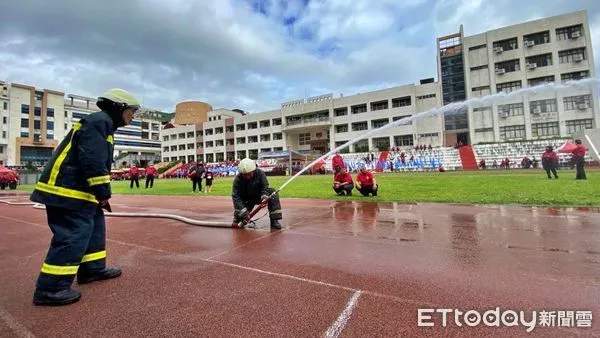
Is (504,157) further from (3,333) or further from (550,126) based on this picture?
(3,333)

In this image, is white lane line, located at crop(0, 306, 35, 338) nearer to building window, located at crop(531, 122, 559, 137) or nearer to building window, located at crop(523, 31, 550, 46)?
building window, located at crop(531, 122, 559, 137)

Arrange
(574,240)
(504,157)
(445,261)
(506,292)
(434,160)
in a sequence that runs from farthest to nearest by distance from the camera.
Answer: (434,160)
(504,157)
(574,240)
(445,261)
(506,292)

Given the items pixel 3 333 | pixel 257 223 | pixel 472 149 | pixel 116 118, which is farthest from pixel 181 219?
pixel 472 149

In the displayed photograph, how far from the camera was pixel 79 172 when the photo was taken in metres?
3.07

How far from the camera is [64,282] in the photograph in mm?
2830

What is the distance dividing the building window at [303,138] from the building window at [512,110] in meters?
33.7

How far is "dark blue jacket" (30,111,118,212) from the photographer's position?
2.94 meters

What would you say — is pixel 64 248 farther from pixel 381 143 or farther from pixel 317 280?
pixel 381 143

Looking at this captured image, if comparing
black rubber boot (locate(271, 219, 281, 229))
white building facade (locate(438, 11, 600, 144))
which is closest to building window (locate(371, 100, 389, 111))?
white building facade (locate(438, 11, 600, 144))

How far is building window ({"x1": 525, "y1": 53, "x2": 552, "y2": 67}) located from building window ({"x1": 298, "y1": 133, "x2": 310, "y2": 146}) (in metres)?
38.0

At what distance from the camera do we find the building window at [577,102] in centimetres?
3966

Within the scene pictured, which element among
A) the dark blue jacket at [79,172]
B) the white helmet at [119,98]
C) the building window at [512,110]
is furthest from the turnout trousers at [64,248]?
the building window at [512,110]

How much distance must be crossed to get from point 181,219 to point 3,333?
4.87m

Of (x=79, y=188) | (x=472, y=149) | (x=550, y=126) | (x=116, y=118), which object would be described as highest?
(x=550, y=126)
